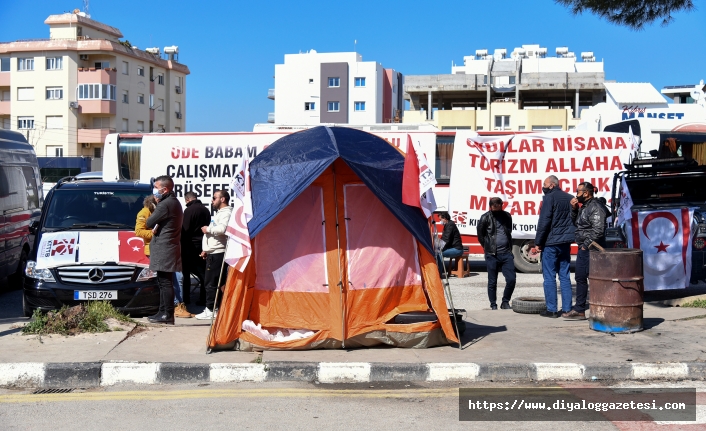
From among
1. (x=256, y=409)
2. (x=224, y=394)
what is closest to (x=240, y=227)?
(x=224, y=394)

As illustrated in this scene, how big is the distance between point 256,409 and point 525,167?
463 inches

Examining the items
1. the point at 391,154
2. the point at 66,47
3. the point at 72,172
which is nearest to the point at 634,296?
the point at 391,154

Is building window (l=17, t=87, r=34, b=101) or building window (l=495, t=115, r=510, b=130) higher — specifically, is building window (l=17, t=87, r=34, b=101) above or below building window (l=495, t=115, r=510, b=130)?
above

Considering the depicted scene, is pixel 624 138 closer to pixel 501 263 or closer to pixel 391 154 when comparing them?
pixel 501 263

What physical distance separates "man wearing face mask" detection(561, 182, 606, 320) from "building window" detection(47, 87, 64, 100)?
56468mm

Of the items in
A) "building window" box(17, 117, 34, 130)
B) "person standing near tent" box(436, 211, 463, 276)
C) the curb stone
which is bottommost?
the curb stone

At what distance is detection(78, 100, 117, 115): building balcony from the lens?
192 ft

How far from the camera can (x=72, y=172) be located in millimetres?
50688

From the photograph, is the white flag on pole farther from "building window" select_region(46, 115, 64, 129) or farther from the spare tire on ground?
"building window" select_region(46, 115, 64, 129)

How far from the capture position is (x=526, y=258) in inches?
663

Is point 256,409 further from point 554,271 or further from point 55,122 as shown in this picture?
point 55,122

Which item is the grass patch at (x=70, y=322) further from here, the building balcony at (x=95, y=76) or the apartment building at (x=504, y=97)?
the building balcony at (x=95, y=76)

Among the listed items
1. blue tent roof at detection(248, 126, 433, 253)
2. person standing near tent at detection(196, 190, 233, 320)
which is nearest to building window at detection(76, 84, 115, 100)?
person standing near tent at detection(196, 190, 233, 320)

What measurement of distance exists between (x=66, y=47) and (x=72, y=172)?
42.5 ft
